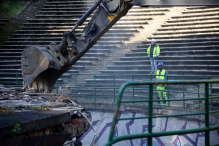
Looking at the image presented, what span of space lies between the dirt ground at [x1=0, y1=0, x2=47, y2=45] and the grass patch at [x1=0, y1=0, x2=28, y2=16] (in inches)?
24.9

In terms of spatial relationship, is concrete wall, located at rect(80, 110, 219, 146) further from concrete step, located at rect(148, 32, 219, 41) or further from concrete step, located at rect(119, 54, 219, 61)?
concrete step, located at rect(148, 32, 219, 41)

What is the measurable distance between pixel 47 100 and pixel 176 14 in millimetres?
13063

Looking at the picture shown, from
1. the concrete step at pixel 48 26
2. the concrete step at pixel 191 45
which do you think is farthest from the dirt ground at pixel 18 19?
the concrete step at pixel 191 45

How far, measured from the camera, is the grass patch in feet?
65.0

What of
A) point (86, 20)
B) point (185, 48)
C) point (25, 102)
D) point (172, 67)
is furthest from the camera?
point (86, 20)

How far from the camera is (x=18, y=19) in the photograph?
60.7ft

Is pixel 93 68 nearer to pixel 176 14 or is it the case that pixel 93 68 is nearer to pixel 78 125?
pixel 176 14

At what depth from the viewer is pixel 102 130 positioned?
845 centimetres

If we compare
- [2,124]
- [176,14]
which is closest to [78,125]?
[2,124]

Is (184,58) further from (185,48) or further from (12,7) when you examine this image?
(12,7)

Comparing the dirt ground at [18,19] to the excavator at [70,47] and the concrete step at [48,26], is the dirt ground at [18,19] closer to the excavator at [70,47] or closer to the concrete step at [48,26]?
the concrete step at [48,26]

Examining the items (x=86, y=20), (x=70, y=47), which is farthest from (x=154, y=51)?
(x=86, y=20)

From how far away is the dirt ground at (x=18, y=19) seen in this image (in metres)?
17.1

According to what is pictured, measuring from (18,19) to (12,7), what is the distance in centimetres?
317
